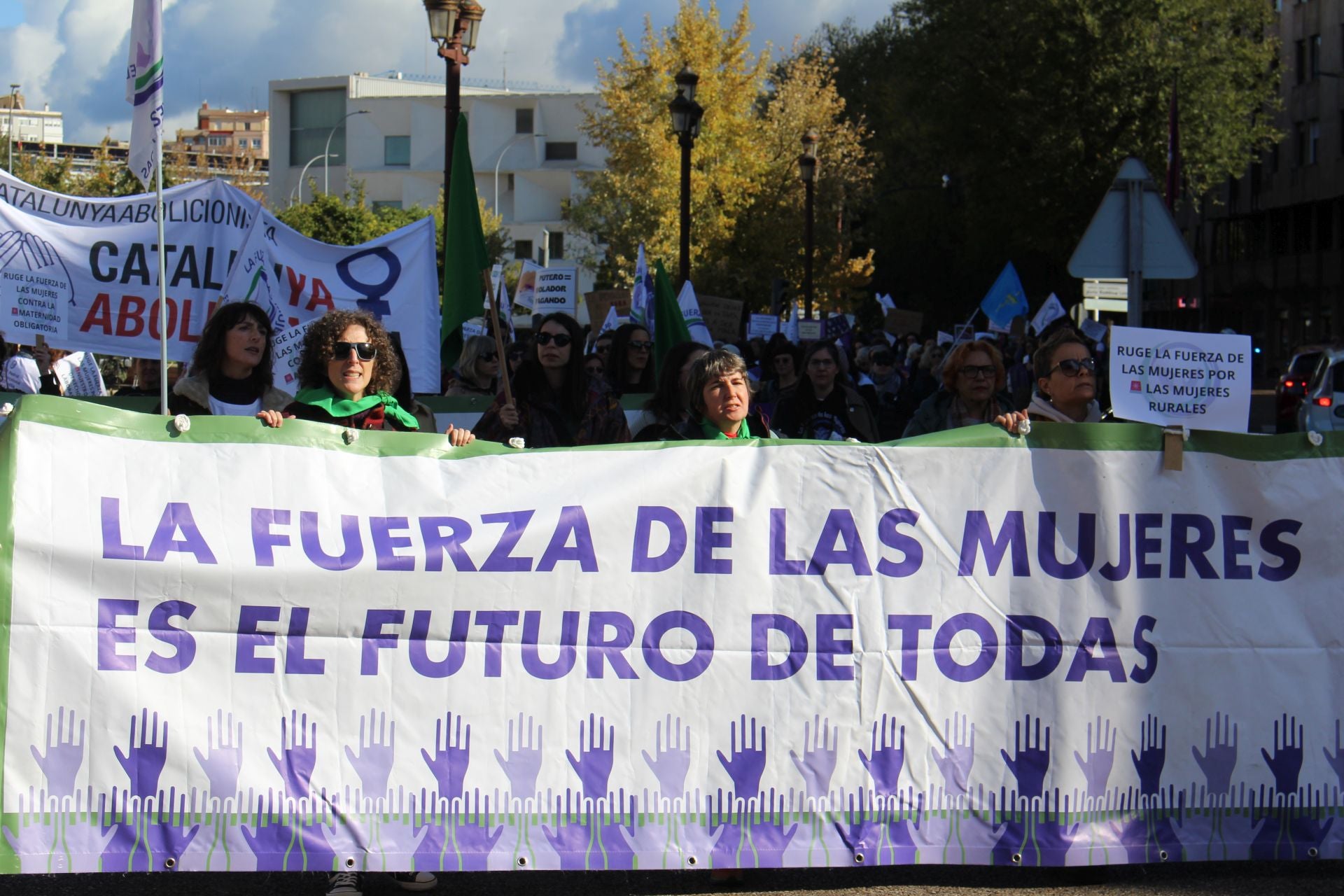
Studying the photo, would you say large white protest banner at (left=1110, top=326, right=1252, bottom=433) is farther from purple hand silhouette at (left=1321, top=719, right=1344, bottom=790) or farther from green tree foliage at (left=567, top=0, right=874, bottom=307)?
green tree foliage at (left=567, top=0, right=874, bottom=307)

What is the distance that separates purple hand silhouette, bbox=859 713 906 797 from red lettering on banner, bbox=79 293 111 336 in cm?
570

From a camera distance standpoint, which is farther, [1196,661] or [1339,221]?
[1339,221]

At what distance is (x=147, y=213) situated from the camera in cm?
895

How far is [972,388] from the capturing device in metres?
6.50

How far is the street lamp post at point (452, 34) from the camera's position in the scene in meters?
13.7

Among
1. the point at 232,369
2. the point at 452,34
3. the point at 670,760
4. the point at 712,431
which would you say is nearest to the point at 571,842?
the point at 670,760

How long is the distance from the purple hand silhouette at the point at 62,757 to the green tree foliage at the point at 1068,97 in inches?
1344

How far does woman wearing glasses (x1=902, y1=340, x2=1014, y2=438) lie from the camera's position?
6496 mm

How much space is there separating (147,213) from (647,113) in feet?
100

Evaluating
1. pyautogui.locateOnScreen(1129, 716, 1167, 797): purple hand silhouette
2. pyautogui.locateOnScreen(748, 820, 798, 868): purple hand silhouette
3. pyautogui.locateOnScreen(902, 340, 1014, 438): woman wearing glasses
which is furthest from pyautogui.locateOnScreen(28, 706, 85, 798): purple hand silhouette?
pyautogui.locateOnScreen(902, 340, 1014, 438): woman wearing glasses

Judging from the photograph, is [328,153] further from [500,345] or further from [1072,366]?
[1072,366]

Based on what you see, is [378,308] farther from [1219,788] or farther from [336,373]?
[1219,788]

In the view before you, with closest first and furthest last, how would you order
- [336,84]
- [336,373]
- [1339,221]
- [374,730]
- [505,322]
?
[374,730] < [336,373] < [505,322] < [1339,221] < [336,84]

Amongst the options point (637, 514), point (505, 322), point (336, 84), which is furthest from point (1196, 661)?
point (336, 84)
